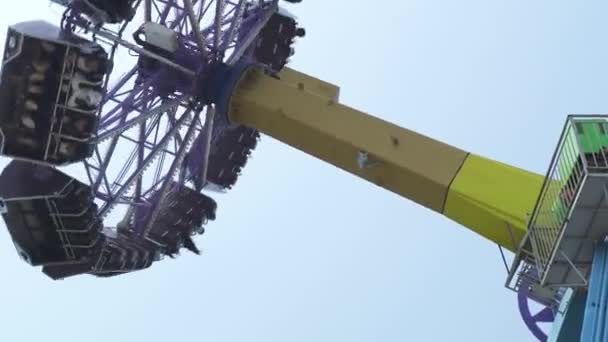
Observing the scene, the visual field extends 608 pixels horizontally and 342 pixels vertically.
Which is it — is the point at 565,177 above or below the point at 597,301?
above

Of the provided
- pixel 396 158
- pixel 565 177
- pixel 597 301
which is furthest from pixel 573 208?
pixel 396 158

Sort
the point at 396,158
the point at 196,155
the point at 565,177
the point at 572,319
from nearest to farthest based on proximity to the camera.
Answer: the point at 565,177 < the point at 572,319 < the point at 396,158 < the point at 196,155

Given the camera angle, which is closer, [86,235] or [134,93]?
[86,235]

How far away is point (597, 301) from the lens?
22.0m

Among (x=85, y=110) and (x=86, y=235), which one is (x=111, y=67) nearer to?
(x=85, y=110)

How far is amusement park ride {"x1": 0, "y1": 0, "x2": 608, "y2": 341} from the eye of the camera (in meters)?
23.9

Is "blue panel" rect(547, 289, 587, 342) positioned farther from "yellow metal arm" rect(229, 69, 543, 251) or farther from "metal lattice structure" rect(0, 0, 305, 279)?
"metal lattice structure" rect(0, 0, 305, 279)

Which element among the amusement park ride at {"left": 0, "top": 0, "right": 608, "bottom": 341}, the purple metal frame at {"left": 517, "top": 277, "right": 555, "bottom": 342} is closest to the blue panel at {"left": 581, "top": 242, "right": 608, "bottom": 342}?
the amusement park ride at {"left": 0, "top": 0, "right": 608, "bottom": 341}

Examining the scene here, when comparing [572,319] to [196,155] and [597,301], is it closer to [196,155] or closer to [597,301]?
[597,301]

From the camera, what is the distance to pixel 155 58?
35.2 m

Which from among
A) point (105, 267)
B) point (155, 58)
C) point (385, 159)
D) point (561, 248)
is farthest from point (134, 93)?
point (561, 248)

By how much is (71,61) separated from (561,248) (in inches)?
632

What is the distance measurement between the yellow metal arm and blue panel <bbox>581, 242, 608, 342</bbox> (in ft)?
16.4

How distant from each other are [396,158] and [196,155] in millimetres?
12137
